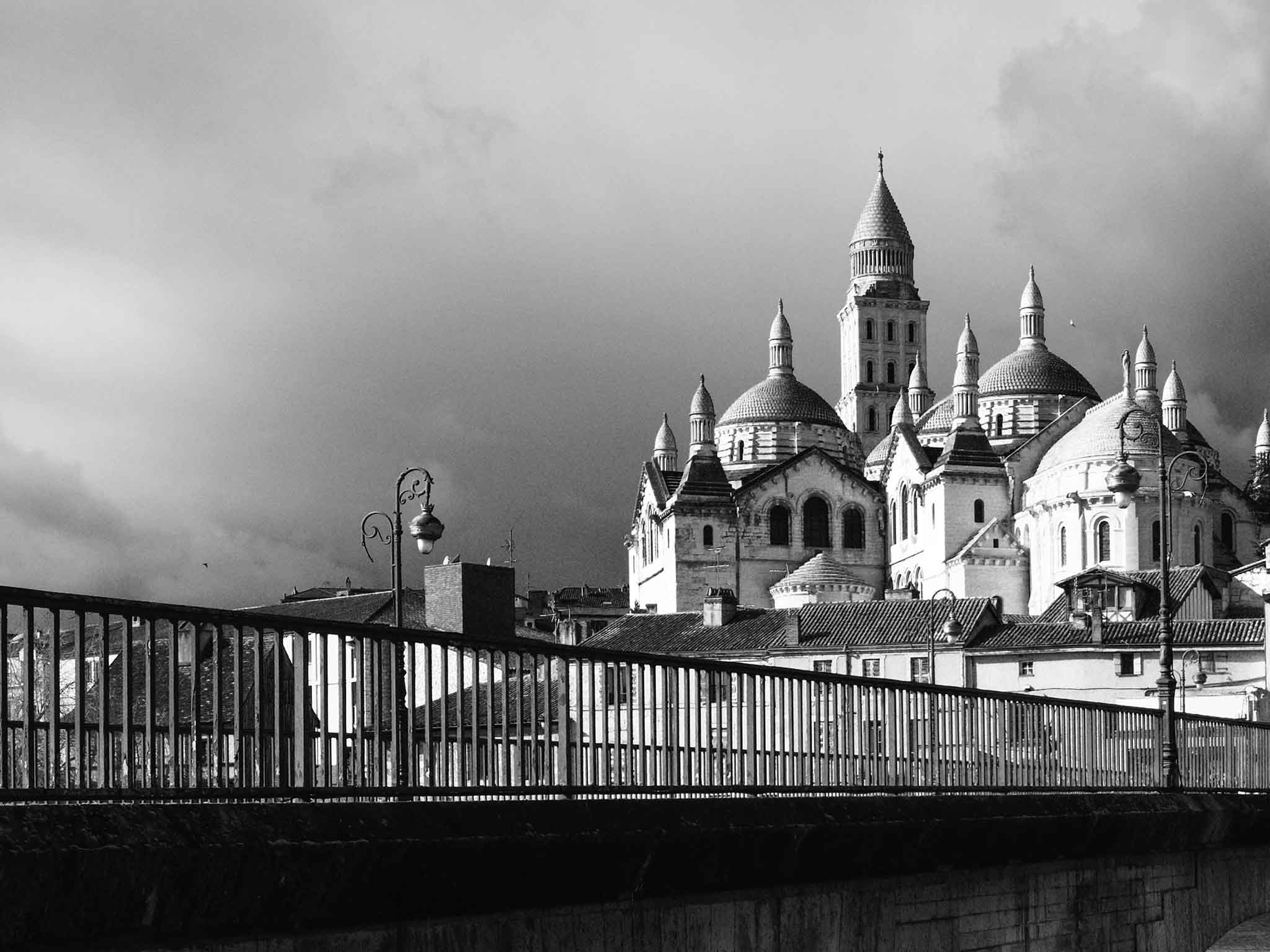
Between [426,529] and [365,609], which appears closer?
[426,529]

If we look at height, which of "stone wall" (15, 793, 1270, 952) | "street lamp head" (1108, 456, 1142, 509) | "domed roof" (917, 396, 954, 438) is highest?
"domed roof" (917, 396, 954, 438)

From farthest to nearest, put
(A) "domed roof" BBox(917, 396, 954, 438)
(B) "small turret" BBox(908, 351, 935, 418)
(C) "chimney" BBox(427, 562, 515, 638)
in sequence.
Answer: (B) "small turret" BBox(908, 351, 935, 418) < (A) "domed roof" BBox(917, 396, 954, 438) < (C) "chimney" BBox(427, 562, 515, 638)

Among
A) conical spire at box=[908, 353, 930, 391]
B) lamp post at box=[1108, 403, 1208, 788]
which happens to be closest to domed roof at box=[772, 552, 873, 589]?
conical spire at box=[908, 353, 930, 391]

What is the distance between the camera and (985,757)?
1614 centimetres

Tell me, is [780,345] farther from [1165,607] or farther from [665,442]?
[1165,607]

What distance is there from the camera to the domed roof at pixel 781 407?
136m

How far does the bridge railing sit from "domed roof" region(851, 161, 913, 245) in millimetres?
132487

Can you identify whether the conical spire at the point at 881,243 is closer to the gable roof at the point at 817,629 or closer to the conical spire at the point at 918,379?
the conical spire at the point at 918,379

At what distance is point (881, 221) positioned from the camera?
488ft

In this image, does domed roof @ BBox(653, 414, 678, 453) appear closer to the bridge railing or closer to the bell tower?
the bell tower

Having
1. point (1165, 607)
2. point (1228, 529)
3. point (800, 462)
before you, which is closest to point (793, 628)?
point (800, 462)

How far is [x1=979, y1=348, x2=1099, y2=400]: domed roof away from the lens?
414 feet

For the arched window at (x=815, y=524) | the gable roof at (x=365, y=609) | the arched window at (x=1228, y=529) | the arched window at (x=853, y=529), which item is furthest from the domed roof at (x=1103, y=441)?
the gable roof at (x=365, y=609)

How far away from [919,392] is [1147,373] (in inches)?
957
